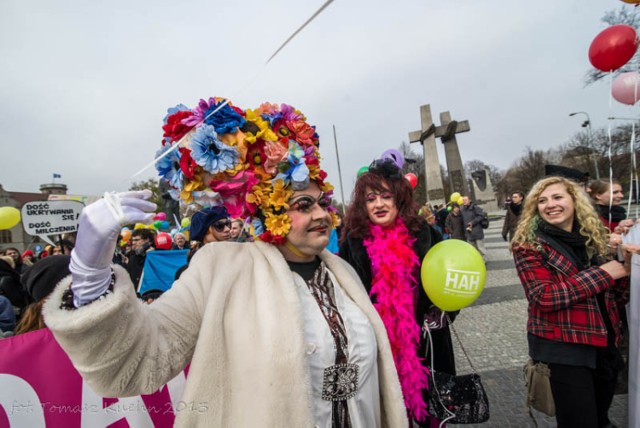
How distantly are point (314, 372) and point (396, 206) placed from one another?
4.80ft

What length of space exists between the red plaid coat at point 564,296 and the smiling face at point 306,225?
1.38 metres

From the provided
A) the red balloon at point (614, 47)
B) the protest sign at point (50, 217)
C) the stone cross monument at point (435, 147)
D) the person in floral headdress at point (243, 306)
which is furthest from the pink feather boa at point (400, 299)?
the stone cross monument at point (435, 147)

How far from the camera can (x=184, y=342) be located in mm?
1161

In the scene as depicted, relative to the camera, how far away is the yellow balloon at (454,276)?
2.05 meters

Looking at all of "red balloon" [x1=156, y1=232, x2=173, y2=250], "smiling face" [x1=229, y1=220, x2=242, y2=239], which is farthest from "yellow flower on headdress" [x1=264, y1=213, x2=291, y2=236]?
"red balloon" [x1=156, y1=232, x2=173, y2=250]

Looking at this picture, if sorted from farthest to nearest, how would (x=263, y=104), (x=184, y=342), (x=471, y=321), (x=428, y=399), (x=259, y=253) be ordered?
(x=471, y=321) → (x=428, y=399) → (x=263, y=104) → (x=259, y=253) → (x=184, y=342)

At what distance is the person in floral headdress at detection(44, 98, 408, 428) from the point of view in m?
0.92

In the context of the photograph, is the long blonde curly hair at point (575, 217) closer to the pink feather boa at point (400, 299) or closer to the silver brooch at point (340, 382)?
the pink feather boa at point (400, 299)

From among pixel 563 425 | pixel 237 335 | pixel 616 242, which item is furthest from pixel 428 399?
pixel 237 335

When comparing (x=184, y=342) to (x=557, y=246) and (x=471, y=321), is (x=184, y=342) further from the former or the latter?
(x=471, y=321)

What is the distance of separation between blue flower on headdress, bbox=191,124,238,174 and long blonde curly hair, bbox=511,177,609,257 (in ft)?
6.24

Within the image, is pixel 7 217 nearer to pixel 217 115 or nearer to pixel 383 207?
pixel 217 115

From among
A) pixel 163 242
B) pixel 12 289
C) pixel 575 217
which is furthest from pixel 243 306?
pixel 12 289

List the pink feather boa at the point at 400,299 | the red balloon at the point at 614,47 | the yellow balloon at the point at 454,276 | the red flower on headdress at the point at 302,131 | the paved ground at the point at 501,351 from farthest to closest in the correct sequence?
the paved ground at the point at 501,351
the red balloon at the point at 614,47
the pink feather boa at the point at 400,299
the yellow balloon at the point at 454,276
the red flower on headdress at the point at 302,131
